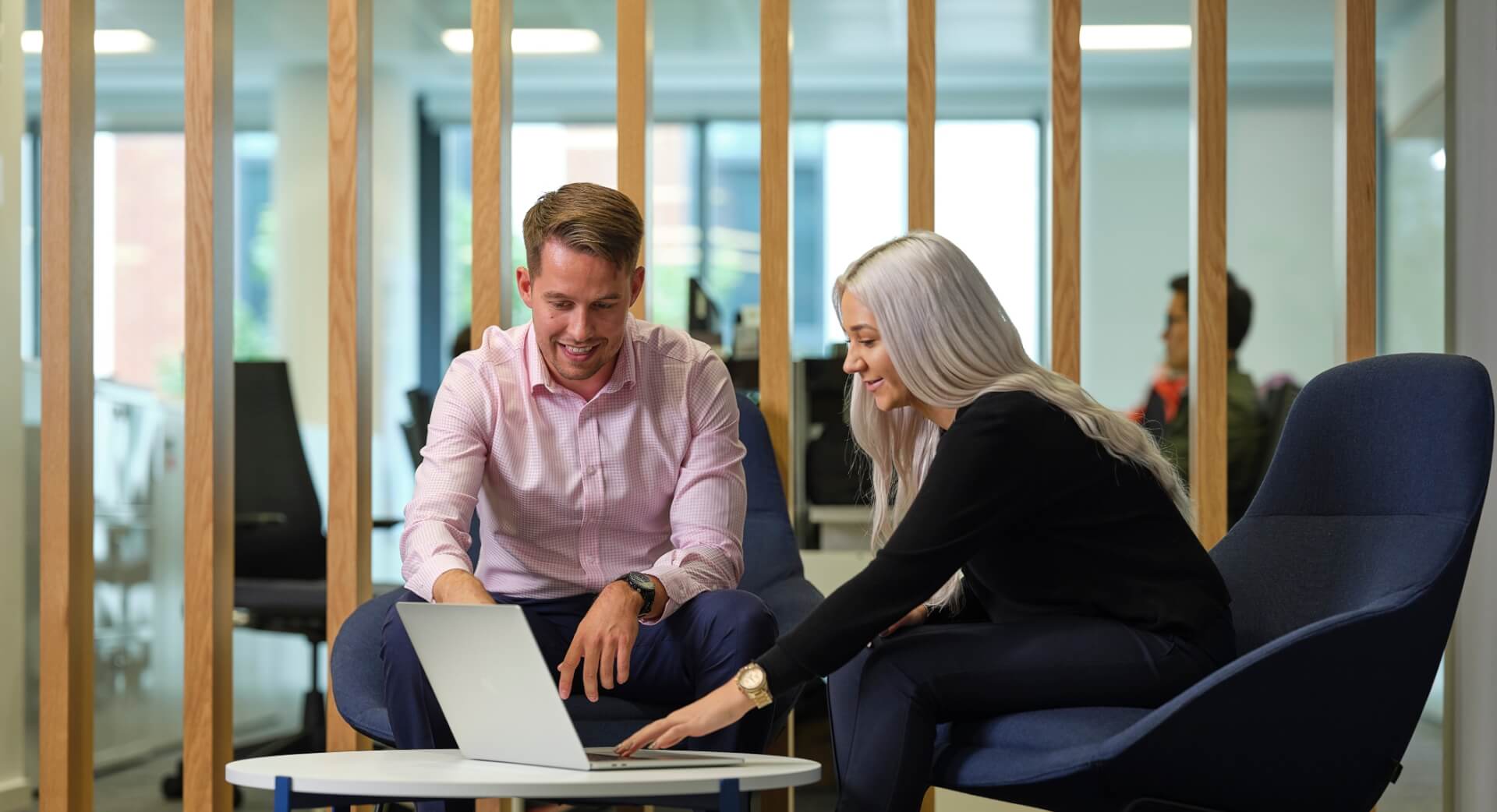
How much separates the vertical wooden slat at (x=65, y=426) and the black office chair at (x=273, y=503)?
1.01 meters

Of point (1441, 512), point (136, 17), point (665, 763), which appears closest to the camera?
point (665, 763)

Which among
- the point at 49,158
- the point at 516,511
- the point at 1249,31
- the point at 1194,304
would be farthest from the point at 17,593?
the point at 1249,31

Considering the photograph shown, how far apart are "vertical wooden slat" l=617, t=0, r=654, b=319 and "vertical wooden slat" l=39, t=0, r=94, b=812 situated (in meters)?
1.09

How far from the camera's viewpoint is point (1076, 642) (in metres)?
1.75

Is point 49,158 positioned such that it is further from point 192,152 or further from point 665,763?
point 665,763

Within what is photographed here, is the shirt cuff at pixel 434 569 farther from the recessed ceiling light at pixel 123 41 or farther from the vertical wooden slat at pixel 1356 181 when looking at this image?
the recessed ceiling light at pixel 123 41

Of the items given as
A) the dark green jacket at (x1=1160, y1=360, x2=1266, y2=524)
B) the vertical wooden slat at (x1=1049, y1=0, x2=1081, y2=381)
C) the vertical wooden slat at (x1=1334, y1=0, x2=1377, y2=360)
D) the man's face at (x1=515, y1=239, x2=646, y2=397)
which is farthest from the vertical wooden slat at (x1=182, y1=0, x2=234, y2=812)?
the dark green jacket at (x1=1160, y1=360, x2=1266, y2=524)

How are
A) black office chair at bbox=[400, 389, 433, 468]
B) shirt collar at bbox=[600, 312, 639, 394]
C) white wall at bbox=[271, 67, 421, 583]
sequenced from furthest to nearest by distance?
1. white wall at bbox=[271, 67, 421, 583]
2. black office chair at bbox=[400, 389, 433, 468]
3. shirt collar at bbox=[600, 312, 639, 394]

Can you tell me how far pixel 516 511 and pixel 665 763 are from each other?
83cm

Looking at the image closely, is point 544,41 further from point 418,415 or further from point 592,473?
point 592,473

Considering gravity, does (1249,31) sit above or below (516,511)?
above

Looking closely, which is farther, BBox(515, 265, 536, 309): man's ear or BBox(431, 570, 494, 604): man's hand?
BBox(515, 265, 536, 309): man's ear

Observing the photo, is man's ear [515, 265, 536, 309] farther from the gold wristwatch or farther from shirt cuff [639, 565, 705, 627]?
the gold wristwatch

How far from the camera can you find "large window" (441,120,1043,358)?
8531 millimetres
